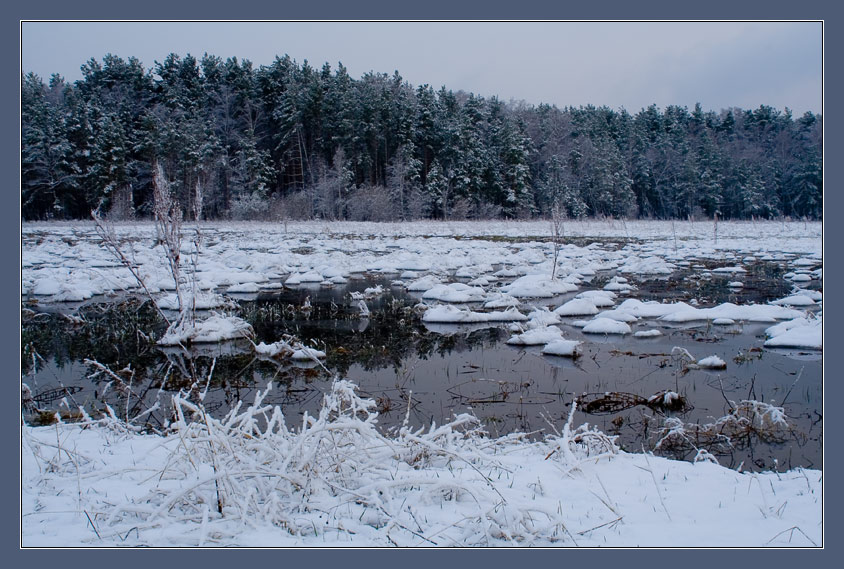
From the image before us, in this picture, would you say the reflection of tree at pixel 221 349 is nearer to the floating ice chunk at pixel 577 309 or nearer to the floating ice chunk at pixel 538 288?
the floating ice chunk at pixel 577 309

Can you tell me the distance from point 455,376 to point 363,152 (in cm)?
3498

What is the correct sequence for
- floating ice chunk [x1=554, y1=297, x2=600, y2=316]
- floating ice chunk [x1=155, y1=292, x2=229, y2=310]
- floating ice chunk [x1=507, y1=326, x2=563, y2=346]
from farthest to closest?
floating ice chunk [x1=155, y1=292, x2=229, y2=310] → floating ice chunk [x1=554, y1=297, x2=600, y2=316] → floating ice chunk [x1=507, y1=326, x2=563, y2=346]

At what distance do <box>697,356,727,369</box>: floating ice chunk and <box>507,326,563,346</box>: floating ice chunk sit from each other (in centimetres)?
162

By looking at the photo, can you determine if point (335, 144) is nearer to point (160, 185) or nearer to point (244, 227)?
point (244, 227)

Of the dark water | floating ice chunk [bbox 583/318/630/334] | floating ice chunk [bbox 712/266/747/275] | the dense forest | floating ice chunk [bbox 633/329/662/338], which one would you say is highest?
the dense forest

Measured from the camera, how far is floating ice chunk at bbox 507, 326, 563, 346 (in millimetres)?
6934

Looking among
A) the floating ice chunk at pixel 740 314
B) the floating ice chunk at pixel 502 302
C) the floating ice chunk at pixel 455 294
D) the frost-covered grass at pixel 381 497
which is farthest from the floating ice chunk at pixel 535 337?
the frost-covered grass at pixel 381 497

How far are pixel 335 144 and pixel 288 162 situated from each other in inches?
143

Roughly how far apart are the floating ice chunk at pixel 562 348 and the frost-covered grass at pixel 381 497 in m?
2.89

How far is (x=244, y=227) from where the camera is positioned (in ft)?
87.0

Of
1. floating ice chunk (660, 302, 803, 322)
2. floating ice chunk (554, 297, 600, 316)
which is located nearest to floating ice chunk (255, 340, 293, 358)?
floating ice chunk (554, 297, 600, 316)

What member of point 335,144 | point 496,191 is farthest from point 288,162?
point 496,191

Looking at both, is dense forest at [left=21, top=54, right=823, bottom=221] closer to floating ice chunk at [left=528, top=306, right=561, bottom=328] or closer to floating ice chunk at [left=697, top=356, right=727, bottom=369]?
floating ice chunk at [left=528, top=306, right=561, bottom=328]

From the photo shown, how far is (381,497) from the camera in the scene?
279 cm
